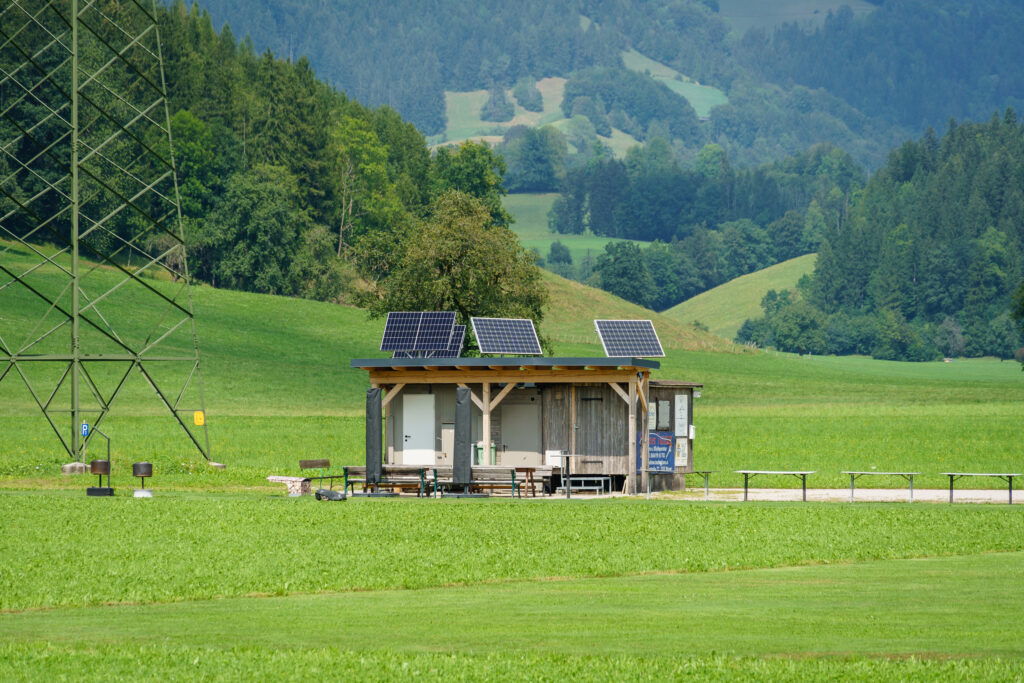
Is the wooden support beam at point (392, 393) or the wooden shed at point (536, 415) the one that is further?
the wooden support beam at point (392, 393)

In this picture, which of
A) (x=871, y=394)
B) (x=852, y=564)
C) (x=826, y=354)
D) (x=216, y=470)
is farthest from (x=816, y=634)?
(x=826, y=354)

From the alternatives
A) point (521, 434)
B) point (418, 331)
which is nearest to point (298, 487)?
point (521, 434)

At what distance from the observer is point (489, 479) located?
36.1 metres

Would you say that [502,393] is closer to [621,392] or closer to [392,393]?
[621,392]

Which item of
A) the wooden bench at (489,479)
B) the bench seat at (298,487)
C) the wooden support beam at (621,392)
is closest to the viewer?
the wooden bench at (489,479)

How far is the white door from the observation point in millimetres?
38969

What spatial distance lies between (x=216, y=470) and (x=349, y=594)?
77.5 ft

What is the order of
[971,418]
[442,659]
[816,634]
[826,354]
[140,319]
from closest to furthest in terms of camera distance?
[442,659]
[816,634]
[971,418]
[140,319]
[826,354]

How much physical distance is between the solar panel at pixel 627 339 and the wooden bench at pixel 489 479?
5.05m

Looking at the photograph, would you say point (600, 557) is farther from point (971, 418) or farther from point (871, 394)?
point (871, 394)

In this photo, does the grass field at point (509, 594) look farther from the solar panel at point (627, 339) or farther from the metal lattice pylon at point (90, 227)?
the metal lattice pylon at point (90, 227)

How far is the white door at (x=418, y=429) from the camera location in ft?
128

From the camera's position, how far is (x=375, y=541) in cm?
2483

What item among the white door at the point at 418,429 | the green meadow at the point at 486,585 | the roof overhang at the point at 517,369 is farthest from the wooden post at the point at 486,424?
the green meadow at the point at 486,585
